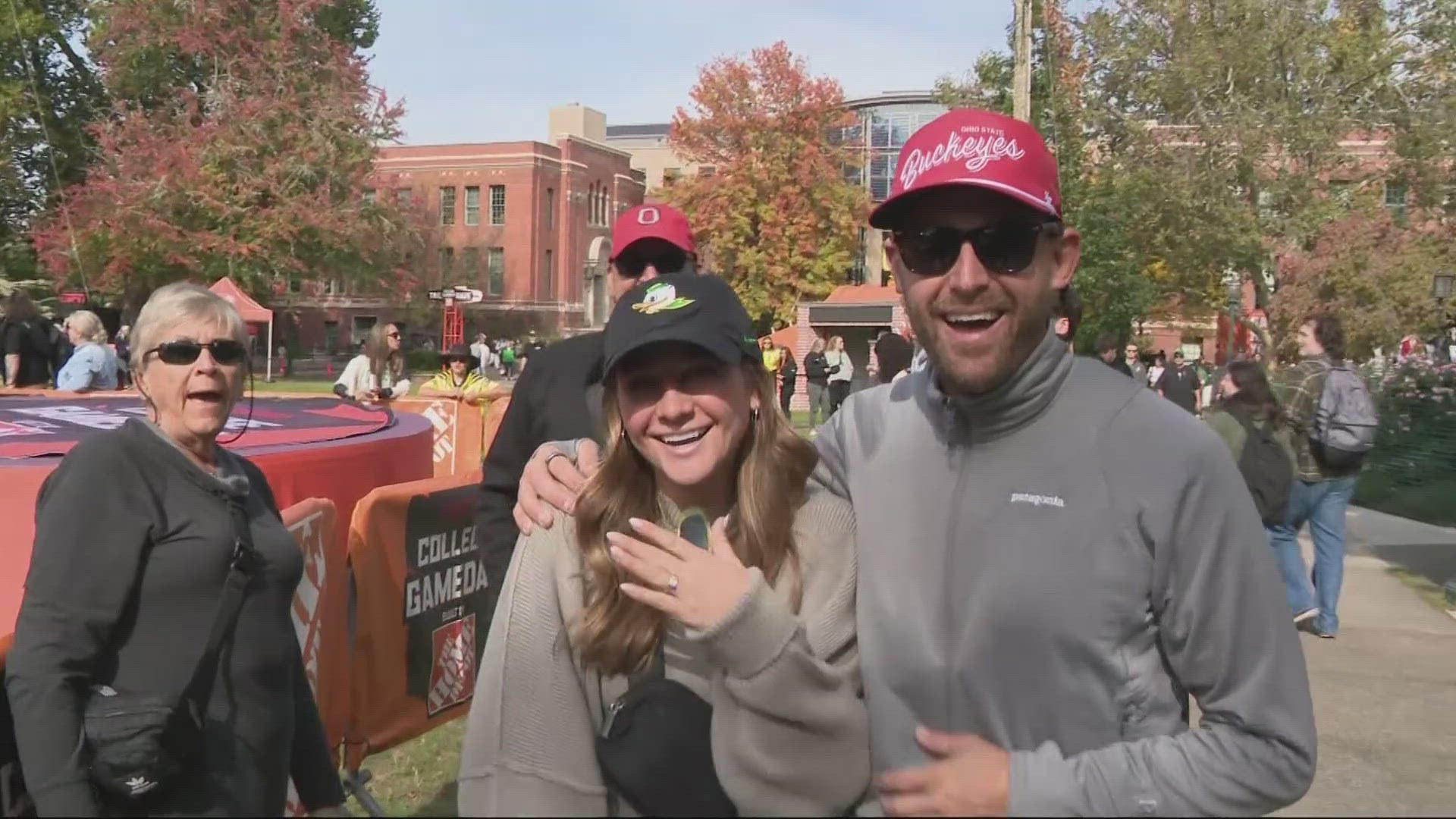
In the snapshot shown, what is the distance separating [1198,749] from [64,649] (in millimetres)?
2159

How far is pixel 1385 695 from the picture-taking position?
6.22 metres

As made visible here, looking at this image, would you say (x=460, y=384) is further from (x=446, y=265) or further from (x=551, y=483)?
(x=446, y=265)

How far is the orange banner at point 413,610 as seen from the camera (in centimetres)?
505

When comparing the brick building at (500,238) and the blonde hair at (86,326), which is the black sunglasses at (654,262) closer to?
the blonde hair at (86,326)

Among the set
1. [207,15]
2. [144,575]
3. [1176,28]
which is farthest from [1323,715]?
[207,15]

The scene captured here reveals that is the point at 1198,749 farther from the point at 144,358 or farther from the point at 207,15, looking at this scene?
the point at 207,15

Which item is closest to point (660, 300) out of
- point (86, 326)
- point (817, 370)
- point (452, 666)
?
point (452, 666)

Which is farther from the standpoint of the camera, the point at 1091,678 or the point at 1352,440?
the point at 1352,440


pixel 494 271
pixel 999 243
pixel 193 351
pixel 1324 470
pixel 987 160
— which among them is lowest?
pixel 1324 470

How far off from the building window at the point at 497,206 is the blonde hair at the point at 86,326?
5396 centimetres

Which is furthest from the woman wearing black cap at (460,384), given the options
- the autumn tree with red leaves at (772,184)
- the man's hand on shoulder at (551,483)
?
the autumn tree with red leaves at (772,184)

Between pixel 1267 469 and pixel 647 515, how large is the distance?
21.2ft

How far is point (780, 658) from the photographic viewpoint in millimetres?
1513

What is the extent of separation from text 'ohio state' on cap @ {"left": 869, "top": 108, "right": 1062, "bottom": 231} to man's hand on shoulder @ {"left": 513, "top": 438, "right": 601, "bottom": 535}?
675mm
